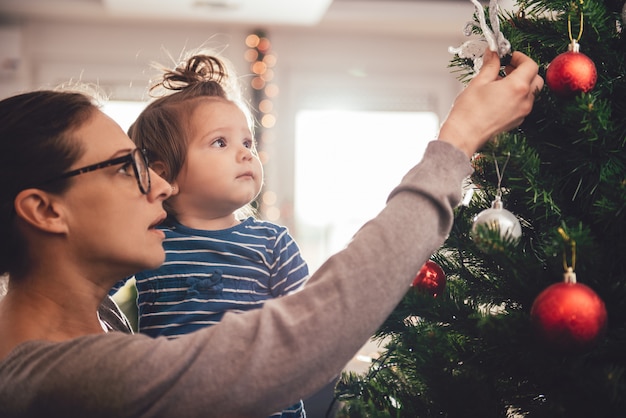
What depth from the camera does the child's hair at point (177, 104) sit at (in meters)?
1.29

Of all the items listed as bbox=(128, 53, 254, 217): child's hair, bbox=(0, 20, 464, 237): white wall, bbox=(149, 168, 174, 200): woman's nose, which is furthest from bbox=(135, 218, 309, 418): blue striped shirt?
bbox=(0, 20, 464, 237): white wall

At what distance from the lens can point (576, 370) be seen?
0.74 metres

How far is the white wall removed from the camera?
4.82m

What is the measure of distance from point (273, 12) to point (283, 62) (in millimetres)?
657

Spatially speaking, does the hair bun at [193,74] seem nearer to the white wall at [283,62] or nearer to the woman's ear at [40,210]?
the woman's ear at [40,210]

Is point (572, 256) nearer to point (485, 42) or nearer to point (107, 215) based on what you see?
point (485, 42)

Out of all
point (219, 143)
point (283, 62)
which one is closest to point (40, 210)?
point (219, 143)

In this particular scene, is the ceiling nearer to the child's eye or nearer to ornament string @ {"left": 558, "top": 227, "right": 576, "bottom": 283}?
the child's eye

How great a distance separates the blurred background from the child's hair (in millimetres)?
3260

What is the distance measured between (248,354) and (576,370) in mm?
360

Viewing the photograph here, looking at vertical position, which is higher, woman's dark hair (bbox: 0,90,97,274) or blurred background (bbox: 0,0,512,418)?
blurred background (bbox: 0,0,512,418)

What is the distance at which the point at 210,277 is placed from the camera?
1217 millimetres

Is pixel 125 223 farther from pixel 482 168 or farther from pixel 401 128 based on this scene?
pixel 401 128

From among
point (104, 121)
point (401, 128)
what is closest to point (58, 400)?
point (104, 121)
